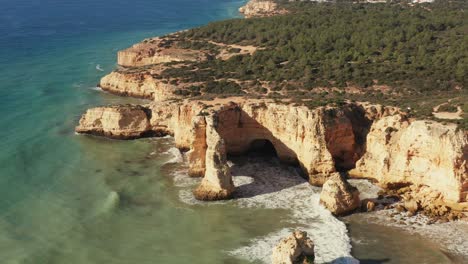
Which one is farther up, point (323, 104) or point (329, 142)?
point (323, 104)

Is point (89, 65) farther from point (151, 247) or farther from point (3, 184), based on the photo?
point (151, 247)

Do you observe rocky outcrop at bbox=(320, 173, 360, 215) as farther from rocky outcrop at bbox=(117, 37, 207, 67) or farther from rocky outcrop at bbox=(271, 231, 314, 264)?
rocky outcrop at bbox=(117, 37, 207, 67)

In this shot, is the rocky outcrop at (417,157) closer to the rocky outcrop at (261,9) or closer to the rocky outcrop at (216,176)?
the rocky outcrop at (216,176)

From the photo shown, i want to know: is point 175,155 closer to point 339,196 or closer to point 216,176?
point 216,176

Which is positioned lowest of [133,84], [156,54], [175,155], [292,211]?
[292,211]

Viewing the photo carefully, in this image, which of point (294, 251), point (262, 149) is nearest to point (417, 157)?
point (294, 251)

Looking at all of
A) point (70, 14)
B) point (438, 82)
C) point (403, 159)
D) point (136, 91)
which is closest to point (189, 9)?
point (70, 14)

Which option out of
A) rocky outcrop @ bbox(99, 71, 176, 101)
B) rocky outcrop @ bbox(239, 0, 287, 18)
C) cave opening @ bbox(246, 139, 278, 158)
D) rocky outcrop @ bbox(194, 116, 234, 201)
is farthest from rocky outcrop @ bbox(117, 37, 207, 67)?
rocky outcrop @ bbox(239, 0, 287, 18)
